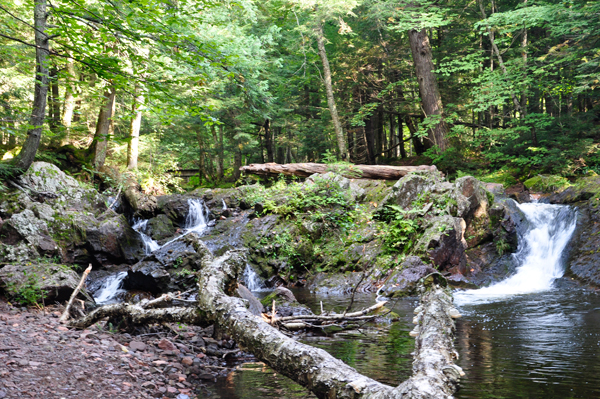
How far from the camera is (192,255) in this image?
1030 cm

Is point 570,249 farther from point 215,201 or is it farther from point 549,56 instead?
point 215,201

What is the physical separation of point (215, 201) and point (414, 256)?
8.32m

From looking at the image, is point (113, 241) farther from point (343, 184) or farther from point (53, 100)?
point (343, 184)

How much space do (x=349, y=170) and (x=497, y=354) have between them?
1044 centimetres

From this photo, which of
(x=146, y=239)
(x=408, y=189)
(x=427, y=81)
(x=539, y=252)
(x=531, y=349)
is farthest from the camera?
(x=427, y=81)

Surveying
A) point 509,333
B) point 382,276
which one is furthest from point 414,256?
point 509,333

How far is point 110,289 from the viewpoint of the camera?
9.38 m

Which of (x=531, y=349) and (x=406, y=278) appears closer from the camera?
(x=531, y=349)

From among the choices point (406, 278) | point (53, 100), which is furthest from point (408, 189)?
point (53, 100)

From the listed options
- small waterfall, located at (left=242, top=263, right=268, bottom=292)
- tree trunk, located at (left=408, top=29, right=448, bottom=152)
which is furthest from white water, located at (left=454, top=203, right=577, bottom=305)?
tree trunk, located at (left=408, top=29, right=448, bottom=152)

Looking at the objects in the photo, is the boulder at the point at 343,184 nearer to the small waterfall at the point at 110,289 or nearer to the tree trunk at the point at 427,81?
the tree trunk at the point at 427,81

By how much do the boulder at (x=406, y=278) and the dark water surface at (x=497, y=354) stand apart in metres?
1.78

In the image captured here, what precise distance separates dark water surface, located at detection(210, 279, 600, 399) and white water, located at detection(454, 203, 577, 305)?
2.15 m

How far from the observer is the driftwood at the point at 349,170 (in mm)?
14367
